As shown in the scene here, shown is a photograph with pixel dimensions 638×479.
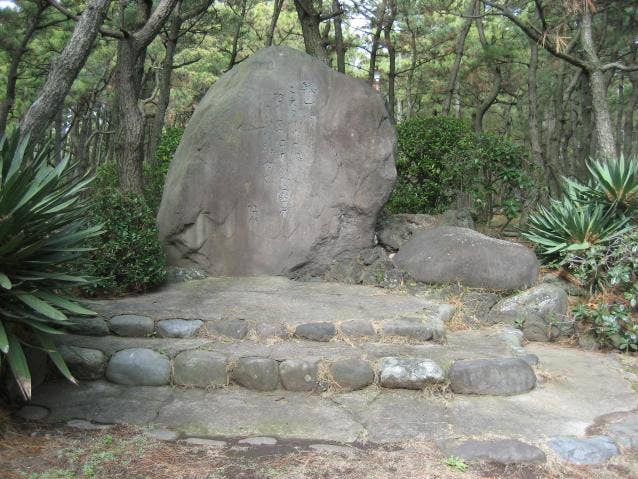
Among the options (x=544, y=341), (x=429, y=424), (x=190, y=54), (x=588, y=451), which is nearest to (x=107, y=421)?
(x=429, y=424)

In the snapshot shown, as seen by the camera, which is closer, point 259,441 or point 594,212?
point 259,441

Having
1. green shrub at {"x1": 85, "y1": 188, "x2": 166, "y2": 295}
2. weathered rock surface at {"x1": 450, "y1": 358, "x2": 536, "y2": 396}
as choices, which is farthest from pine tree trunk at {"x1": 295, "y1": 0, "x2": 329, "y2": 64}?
weathered rock surface at {"x1": 450, "y1": 358, "x2": 536, "y2": 396}

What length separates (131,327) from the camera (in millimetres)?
5094

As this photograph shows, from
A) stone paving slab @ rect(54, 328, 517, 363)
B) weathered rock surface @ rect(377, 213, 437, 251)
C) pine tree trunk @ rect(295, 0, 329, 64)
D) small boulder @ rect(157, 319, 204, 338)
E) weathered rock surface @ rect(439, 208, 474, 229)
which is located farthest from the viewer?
pine tree trunk @ rect(295, 0, 329, 64)

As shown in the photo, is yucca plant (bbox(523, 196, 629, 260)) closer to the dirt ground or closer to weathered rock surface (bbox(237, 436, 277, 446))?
the dirt ground

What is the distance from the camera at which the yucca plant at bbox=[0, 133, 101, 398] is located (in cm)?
353

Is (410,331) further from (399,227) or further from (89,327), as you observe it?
(89,327)

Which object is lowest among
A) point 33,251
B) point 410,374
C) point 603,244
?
point 410,374

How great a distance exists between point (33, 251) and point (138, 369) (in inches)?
54.4

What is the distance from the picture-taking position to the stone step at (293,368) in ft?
14.7

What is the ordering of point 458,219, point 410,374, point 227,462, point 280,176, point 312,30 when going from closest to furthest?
point 227,462, point 410,374, point 280,176, point 458,219, point 312,30

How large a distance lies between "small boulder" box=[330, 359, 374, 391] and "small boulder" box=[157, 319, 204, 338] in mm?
1381

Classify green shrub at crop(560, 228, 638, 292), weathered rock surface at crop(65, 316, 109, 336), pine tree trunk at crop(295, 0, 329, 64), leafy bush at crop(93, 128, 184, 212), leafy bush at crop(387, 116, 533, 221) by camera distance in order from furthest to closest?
pine tree trunk at crop(295, 0, 329, 64), leafy bush at crop(93, 128, 184, 212), leafy bush at crop(387, 116, 533, 221), green shrub at crop(560, 228, 638, 292), weathered rock surface at crop(65, 316, 109, 336)

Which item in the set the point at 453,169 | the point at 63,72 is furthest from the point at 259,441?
the point at 453,169
